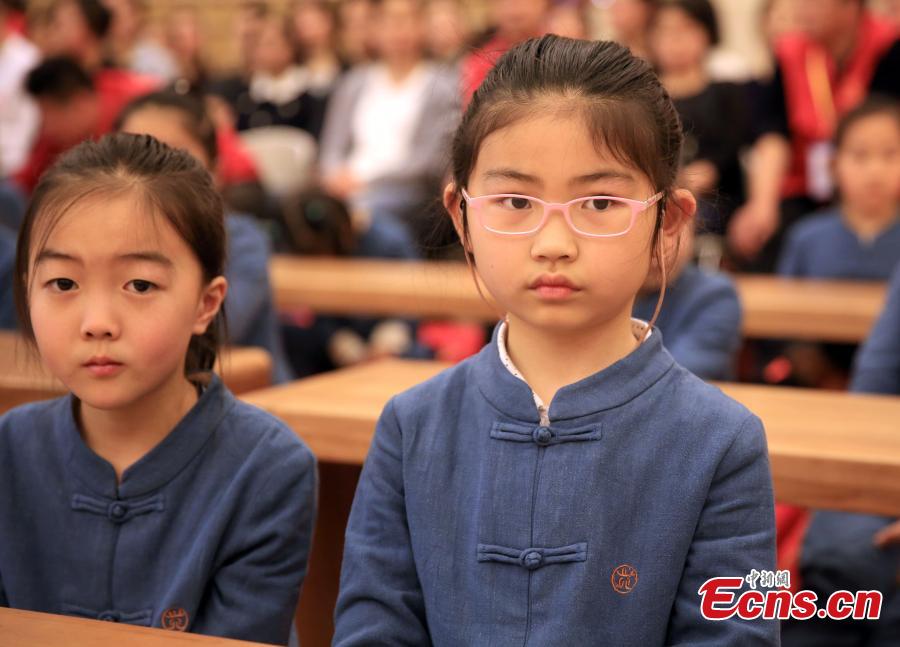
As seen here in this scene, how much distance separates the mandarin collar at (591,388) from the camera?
120 centimetres

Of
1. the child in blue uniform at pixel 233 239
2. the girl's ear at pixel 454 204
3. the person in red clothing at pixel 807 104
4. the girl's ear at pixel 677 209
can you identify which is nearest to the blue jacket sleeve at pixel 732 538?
the girl's ear at pixel 677 209

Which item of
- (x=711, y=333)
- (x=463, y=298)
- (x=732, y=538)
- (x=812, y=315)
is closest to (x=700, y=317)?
(x=711, y=333)

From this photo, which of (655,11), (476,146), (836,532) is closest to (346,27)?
(655,11)

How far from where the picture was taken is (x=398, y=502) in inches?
49.8

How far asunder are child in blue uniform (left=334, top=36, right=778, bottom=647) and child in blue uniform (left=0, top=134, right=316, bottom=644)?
0.18 m

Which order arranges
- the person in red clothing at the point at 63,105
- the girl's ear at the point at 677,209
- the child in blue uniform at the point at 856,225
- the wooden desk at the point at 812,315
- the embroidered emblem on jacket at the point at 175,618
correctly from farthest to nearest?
the person in red clothing at the point at 63,105 → the child in blue uniform at the point at 856,225 → the wooden desk at the point at 812,315 → the embroidered emblem on jacket at the point at 175,618 → the girl's ear at the point at 677,209

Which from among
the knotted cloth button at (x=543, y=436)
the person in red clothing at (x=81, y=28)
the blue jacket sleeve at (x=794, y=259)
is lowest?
the blue jacket sleeve at (x=794, y=259)

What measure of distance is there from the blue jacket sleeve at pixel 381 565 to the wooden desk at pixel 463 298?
4.64 feet

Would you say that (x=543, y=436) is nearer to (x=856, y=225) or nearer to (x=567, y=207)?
(x=567, y=207)

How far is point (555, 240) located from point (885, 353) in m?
1.29

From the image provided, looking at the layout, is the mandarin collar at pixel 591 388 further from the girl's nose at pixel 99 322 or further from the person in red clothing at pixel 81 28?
the person in red clothing at pixel 81 28

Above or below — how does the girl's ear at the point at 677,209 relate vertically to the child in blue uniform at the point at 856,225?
above

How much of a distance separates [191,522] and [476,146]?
0.53 metres

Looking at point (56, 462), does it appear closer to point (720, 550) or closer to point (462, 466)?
point (462, 466)
